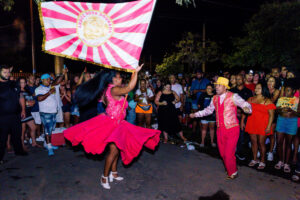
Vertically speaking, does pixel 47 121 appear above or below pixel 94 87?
below

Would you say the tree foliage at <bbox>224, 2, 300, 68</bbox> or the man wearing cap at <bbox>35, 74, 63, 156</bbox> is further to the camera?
the tree foliage at <bbox>224, 2, 300, 68</bbox>

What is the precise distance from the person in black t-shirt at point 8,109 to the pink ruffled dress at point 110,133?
206 centimetres

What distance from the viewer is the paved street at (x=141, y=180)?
412 centimetres

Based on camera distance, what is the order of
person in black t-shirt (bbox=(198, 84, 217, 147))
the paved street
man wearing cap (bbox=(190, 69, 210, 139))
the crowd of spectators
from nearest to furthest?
the paved street, the crowd of spectators, person in black t-shirt (bbox=(198, 84, 217, 147)), man wearing cap (bbox=(190, 69, 210, 139))

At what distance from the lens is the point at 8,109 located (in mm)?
5586

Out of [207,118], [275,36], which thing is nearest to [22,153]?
[207,118]

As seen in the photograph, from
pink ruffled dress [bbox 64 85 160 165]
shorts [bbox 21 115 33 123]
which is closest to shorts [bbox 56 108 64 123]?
shorts [bbox 21 115 33 123]

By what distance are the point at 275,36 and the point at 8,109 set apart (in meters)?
22.6

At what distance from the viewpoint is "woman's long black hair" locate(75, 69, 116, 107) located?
14.2 feet

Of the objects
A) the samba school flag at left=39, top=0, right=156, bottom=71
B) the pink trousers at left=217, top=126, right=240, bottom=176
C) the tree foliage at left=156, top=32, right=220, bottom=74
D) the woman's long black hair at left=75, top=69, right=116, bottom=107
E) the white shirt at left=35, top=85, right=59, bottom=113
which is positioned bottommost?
the pink trousers at left=217, top=126, right=240, bottom=176

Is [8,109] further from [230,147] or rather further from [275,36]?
[275,36]

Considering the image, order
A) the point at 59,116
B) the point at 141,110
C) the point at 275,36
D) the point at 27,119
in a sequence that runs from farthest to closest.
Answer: the point at 275,36 → the point at 141,110 → the point at 59,116 → the point at 27,119

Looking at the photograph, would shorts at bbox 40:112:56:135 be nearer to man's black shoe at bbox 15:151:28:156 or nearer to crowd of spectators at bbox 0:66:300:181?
crowd of spectators at bbox 0:66:300:181

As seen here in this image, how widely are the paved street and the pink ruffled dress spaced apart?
2.36 feet
